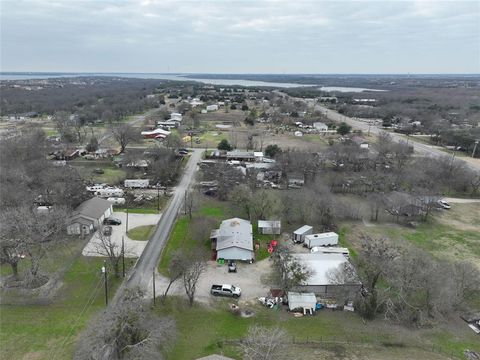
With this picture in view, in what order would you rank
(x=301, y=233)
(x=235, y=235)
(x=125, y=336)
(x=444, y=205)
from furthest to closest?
(x=444, y=205) → (x=301, y=233) → (x=235, y=235) → (x=125, y=336)

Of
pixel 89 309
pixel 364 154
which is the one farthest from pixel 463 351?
pixel 364 154

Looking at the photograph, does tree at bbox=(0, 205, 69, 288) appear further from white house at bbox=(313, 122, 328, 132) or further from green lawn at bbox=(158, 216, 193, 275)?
white house at bbox=(313, 122, 328, 132)

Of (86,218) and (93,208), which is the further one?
(93,208)

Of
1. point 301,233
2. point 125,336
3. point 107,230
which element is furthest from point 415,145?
point 125,336

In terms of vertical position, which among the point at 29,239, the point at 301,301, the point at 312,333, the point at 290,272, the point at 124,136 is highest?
the point at 124,136

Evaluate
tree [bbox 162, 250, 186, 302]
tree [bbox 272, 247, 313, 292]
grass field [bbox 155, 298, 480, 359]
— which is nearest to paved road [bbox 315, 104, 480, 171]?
grass field [bbox 155, 298, 480, 359]

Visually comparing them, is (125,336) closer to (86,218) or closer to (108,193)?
(86,218)
